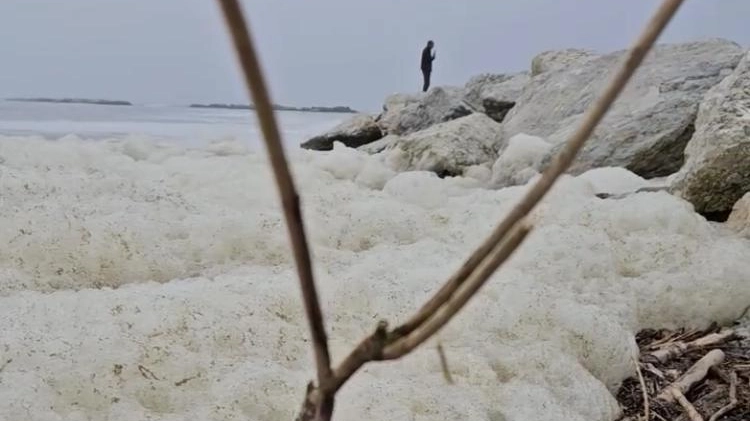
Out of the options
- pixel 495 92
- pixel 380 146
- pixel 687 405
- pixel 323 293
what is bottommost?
pixel 380 146

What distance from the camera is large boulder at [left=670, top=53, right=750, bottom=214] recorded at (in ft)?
7.33

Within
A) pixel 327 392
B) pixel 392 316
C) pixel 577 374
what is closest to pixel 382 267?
pixel 392 316

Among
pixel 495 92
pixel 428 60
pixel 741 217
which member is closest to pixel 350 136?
pixel 495 92

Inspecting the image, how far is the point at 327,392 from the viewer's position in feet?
1.20

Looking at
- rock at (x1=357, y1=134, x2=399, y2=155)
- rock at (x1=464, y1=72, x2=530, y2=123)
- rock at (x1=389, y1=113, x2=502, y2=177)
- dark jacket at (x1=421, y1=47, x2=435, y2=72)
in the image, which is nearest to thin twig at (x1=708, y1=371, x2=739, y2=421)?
rock at (x1=389, y1=113, x2=502, y2=177)

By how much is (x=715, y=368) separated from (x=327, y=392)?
144 centimetres

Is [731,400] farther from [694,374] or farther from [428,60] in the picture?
[428,60]

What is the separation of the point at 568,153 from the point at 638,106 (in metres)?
3.24

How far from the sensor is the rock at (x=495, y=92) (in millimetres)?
5531

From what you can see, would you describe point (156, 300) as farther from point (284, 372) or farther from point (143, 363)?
point (284, 372)

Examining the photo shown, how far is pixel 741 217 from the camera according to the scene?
7.12 ft

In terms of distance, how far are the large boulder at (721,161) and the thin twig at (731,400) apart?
0.88 m

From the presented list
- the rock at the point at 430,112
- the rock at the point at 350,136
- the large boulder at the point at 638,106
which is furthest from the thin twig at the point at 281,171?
the rock at the point at 350,136

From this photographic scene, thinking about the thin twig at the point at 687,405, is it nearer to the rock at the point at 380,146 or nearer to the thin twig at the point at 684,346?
the thin twig at the point at 684,346
